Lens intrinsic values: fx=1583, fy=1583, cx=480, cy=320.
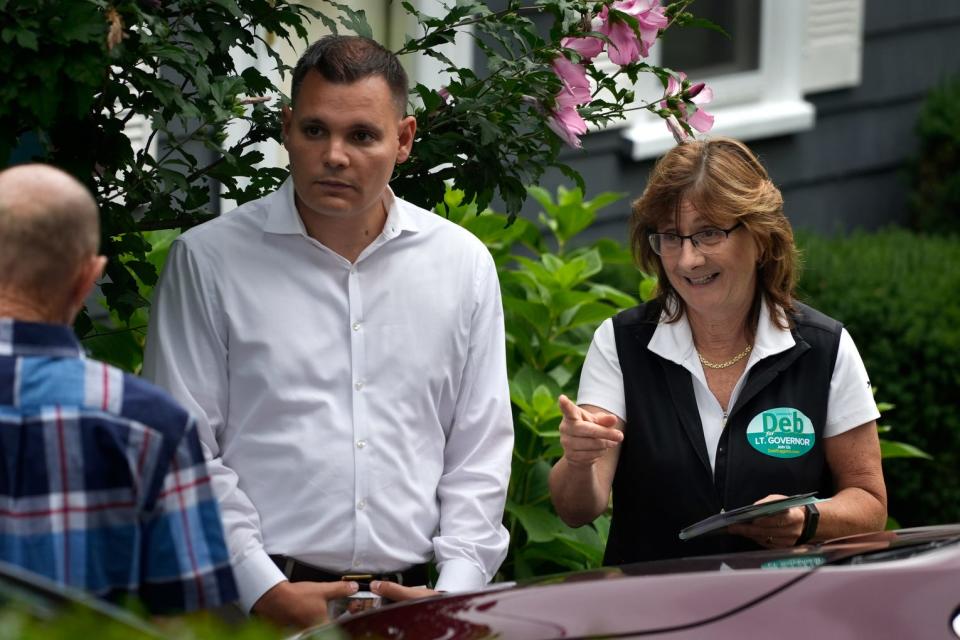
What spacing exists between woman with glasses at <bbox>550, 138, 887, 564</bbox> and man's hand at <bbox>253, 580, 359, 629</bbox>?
56 centimetres

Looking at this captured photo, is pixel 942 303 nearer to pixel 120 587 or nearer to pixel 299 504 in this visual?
pixel 299 504

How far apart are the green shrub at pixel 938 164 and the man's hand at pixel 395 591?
Result: 21.9ft

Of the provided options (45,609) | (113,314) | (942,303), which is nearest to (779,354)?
(113,314)

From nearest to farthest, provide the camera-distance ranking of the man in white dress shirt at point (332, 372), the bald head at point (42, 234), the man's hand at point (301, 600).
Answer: the bald head at point (42, 234) → the man's hand at point (301, 600) → the man in white dress shirt at point (332, 372)

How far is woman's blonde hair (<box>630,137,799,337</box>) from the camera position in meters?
3.45

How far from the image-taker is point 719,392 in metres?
3.50

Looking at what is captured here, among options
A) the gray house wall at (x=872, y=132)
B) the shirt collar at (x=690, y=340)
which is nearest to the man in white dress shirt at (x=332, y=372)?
the shirt collar at (x=690, y=340)

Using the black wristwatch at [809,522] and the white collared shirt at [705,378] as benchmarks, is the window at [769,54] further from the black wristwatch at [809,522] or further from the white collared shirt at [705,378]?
the black wristwatch at [809,522]

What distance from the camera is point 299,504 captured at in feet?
10.7

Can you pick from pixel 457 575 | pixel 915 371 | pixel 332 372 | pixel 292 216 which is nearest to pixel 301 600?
pixel 457 575

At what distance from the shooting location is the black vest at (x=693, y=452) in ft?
11.2

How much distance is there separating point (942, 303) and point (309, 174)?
4208 millimetres

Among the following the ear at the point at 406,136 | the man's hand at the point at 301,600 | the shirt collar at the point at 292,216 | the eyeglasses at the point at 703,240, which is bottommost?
the man's hand at the point at 301,600

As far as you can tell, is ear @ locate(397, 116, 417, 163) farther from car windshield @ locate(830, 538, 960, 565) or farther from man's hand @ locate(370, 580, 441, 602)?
car windshield @ locate(830, 538, 960, 565)
